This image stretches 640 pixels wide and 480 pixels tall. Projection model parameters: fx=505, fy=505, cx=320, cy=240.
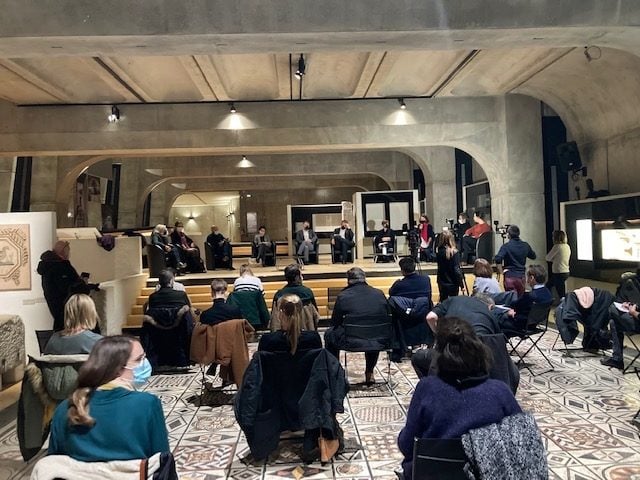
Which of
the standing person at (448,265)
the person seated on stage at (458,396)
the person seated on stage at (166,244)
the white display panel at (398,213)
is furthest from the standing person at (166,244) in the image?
the person seated on stage at (458,396)

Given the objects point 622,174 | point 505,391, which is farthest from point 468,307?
point 622,174

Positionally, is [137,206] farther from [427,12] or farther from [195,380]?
[427,12]

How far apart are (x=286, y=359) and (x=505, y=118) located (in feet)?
27.8

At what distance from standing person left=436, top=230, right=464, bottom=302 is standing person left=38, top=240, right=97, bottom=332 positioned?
4.61m

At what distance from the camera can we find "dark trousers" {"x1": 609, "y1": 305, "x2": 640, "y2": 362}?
4660mm

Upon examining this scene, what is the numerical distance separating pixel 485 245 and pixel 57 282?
7703 mm

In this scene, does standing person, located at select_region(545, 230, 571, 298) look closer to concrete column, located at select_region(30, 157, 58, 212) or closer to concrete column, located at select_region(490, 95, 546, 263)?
concrete column, located at select_region(490, 95, 546, 263)

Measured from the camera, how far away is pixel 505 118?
10070 mm

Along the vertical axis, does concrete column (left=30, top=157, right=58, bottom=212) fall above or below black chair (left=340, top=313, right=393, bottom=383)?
above

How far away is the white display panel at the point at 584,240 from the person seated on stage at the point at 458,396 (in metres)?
7.91

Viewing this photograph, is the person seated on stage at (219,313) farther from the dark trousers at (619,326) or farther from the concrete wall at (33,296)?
the dark trousers at (619,326)

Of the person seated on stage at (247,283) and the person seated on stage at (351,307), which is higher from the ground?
the person seated on stage at (247,283)

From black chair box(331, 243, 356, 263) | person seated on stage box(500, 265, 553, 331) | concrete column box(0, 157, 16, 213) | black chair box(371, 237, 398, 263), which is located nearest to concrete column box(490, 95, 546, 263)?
black chair box(371, 237, 398, 263)

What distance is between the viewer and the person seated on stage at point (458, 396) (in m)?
1.83
